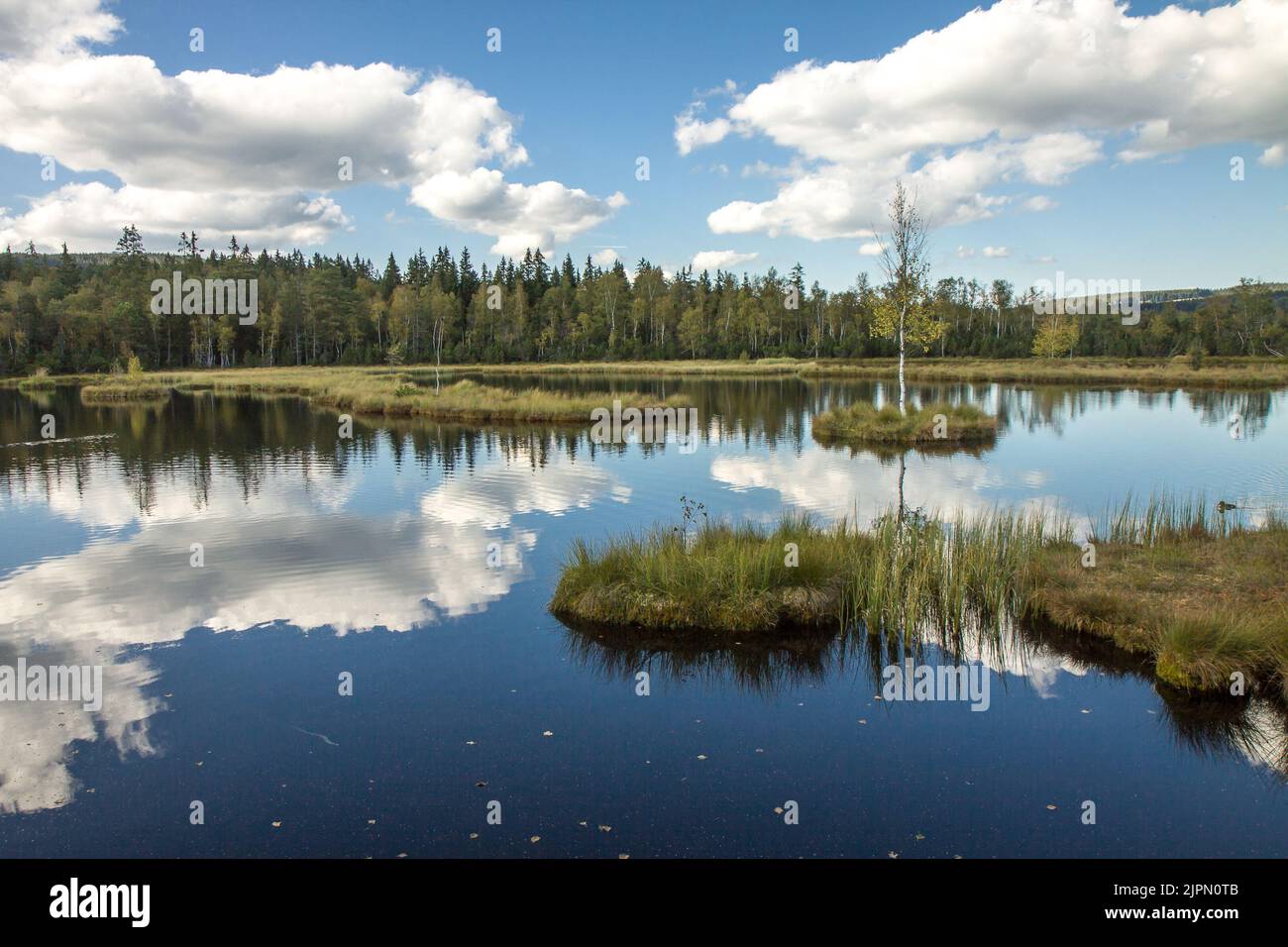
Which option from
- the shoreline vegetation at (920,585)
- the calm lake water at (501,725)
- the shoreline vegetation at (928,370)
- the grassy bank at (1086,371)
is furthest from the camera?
the shoreline vegetation at (928,370)

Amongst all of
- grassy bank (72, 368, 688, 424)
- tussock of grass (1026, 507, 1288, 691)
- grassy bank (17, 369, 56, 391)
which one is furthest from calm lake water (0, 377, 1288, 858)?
grassy bank (17, 369, 56, 391)

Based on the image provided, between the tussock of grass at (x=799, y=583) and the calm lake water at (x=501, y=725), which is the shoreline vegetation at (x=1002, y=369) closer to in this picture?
the calm lake water at (x=501, y=725)

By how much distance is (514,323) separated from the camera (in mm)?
124875

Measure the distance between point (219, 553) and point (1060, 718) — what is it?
16.2 metres

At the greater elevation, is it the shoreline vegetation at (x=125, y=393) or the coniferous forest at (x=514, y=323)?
the coniferous forest at (x=514, y=323)

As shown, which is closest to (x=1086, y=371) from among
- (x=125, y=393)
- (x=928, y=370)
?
(x=928, y=370)

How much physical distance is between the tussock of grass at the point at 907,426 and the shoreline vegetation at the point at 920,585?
2083 cm

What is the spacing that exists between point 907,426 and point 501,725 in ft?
96.0

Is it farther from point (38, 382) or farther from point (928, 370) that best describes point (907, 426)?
A: point (38, 382)

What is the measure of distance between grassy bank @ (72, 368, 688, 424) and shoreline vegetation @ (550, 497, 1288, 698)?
3058cm

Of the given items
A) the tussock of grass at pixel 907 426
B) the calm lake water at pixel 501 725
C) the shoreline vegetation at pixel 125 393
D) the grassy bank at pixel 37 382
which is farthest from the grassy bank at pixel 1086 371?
the grassy bank at pixel 37 382

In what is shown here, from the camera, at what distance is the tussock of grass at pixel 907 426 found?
35.3 m
